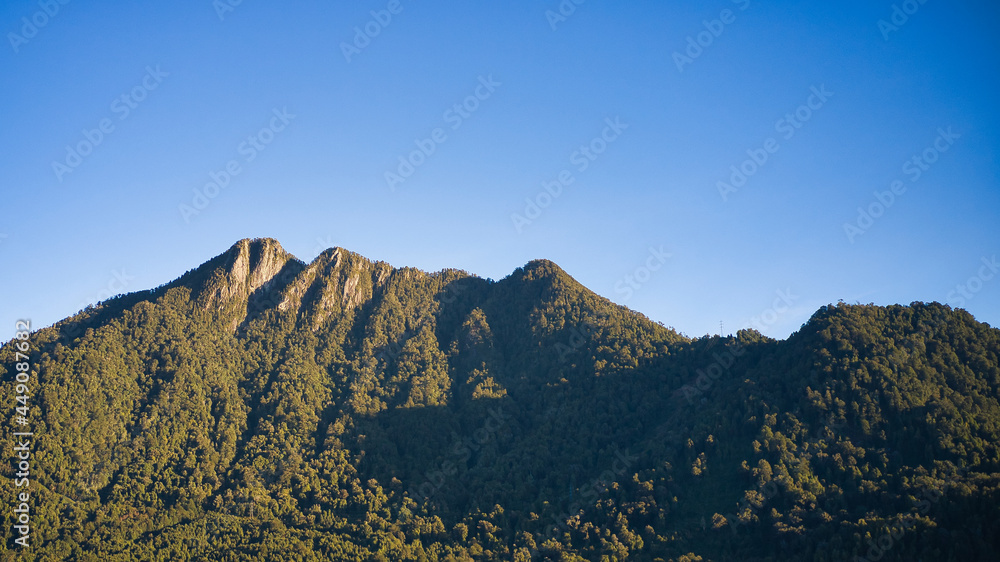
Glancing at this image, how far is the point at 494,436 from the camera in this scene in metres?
151

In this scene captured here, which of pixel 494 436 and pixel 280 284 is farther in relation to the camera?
pixel 280 284

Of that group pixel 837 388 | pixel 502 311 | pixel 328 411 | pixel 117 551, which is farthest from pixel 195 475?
pixel 837 388

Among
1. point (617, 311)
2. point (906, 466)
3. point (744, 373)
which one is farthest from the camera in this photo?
point (617, 311)

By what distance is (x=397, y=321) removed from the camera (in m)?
189

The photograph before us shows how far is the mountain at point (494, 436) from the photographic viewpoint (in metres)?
114

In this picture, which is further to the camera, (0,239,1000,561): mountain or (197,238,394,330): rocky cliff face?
(197,238,394,330): rocky cliff face

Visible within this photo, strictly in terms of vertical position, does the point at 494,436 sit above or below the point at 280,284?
below

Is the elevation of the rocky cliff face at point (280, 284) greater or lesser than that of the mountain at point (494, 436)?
greater

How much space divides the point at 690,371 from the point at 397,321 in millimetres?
79278

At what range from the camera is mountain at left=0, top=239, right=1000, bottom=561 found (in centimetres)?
11394

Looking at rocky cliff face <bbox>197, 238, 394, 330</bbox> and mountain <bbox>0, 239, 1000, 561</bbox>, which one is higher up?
rocky cliff face <bbox>197, 238, 394, 330</bbox>

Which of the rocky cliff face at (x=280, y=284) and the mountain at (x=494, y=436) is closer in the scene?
the mountain at (x=494, y=436)

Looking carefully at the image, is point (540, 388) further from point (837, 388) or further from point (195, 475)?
point (195, 475)

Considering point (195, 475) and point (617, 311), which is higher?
point (617, 311)
